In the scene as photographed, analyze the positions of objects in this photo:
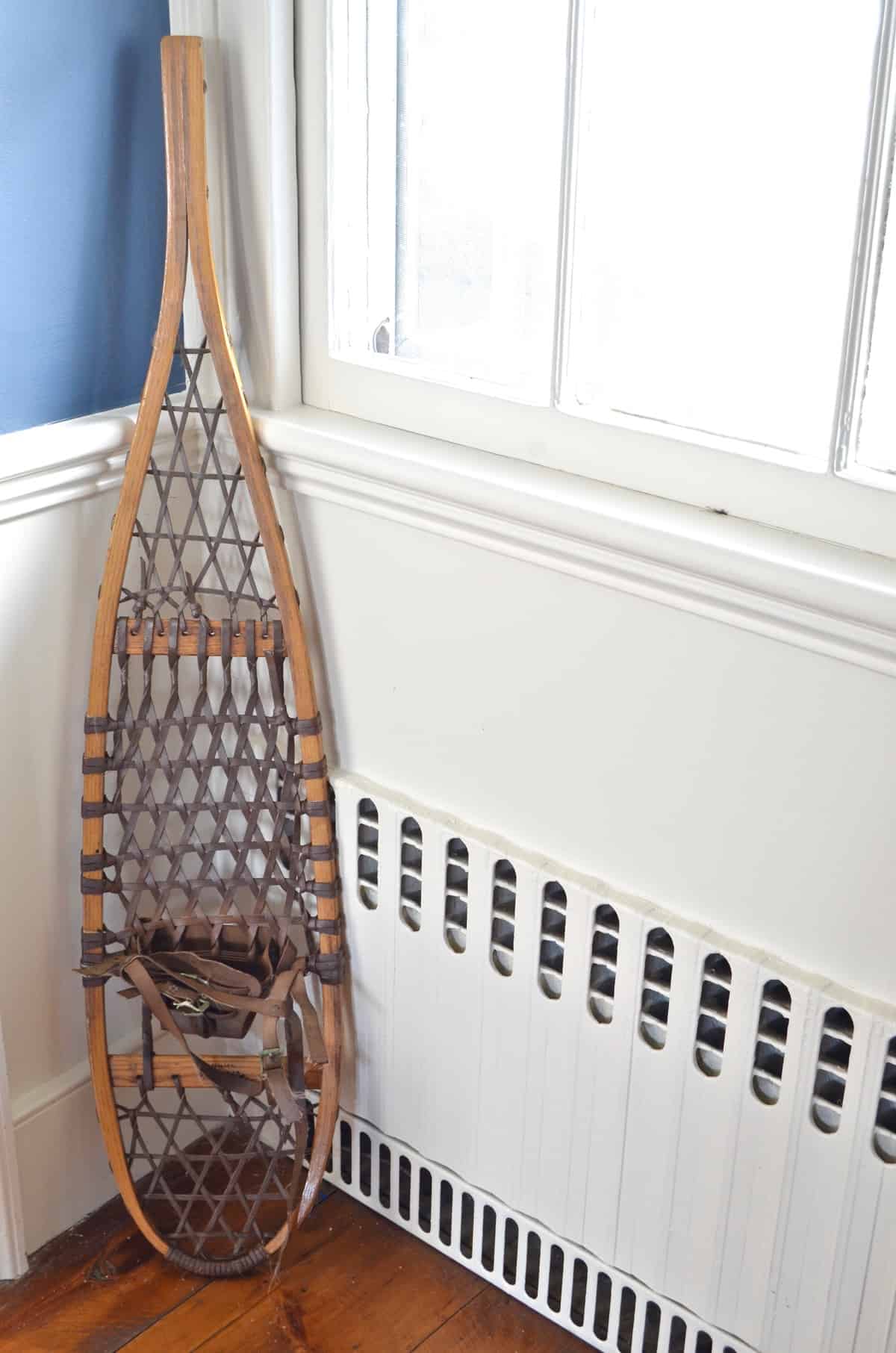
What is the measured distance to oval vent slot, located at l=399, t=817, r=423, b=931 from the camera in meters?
1.67

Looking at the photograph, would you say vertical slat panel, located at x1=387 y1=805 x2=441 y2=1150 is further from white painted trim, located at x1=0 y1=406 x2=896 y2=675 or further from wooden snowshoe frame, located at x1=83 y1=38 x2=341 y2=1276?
white painted trim, located at x1=0 y1=406 x2=896 y2=675

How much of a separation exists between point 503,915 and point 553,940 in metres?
0.06

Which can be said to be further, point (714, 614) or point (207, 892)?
point (207, 892)

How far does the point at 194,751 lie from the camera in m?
1.89

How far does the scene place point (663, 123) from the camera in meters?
1.30

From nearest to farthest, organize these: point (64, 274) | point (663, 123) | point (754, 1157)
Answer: point (663, 123) < point (754, 1157) < point (64, 274)

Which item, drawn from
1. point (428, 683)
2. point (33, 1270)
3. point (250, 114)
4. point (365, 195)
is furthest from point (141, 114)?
point (33, 1270)

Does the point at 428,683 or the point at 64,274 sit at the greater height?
the point at 64,274

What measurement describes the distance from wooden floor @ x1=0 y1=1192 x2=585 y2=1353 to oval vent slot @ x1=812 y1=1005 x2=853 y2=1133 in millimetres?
524

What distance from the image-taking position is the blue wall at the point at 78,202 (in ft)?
4.80

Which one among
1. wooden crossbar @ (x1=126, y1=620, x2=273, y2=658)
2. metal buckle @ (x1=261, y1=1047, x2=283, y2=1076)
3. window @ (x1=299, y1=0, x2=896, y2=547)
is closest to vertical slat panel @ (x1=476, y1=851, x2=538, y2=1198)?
metal buckle @ (x1=261, y1=1047, x2=283, y2=1076)

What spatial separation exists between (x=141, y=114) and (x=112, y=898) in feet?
2.96

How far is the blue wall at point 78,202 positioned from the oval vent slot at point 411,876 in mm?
579

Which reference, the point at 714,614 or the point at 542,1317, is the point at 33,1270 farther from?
the point at 714,614
